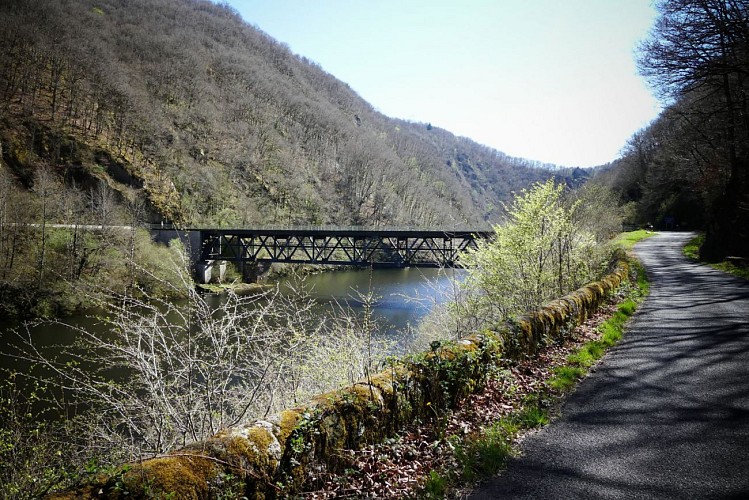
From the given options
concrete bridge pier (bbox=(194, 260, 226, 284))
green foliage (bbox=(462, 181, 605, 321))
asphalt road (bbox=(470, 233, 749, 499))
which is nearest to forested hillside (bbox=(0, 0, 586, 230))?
concrete bridge pier (bbox=(194, 260, 226, 284))

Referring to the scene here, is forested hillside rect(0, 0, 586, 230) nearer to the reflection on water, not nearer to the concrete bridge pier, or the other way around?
the concrete bridge pier

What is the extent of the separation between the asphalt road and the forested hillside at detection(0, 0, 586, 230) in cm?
3558

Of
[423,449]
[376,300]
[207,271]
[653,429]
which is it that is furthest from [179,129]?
[653,429]

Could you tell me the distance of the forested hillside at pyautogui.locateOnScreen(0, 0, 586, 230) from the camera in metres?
45.4

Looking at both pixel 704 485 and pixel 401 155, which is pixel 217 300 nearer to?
pixel 704 485

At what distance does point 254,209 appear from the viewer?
60.4 meters

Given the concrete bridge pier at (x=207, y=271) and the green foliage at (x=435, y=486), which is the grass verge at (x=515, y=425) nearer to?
the green foliage at (x=435, y=486)

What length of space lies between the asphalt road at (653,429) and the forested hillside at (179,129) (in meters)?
35.6

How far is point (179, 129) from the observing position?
6656 cm

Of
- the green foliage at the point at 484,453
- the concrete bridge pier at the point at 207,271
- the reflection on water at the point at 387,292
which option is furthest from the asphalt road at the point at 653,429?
the concrete bridge pier at the point at 207,271

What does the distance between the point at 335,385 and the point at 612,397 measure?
3.88m

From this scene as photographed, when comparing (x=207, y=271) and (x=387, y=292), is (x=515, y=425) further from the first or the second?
(x=207, y=271)

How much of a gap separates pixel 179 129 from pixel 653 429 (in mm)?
75338

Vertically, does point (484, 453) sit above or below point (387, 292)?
above
